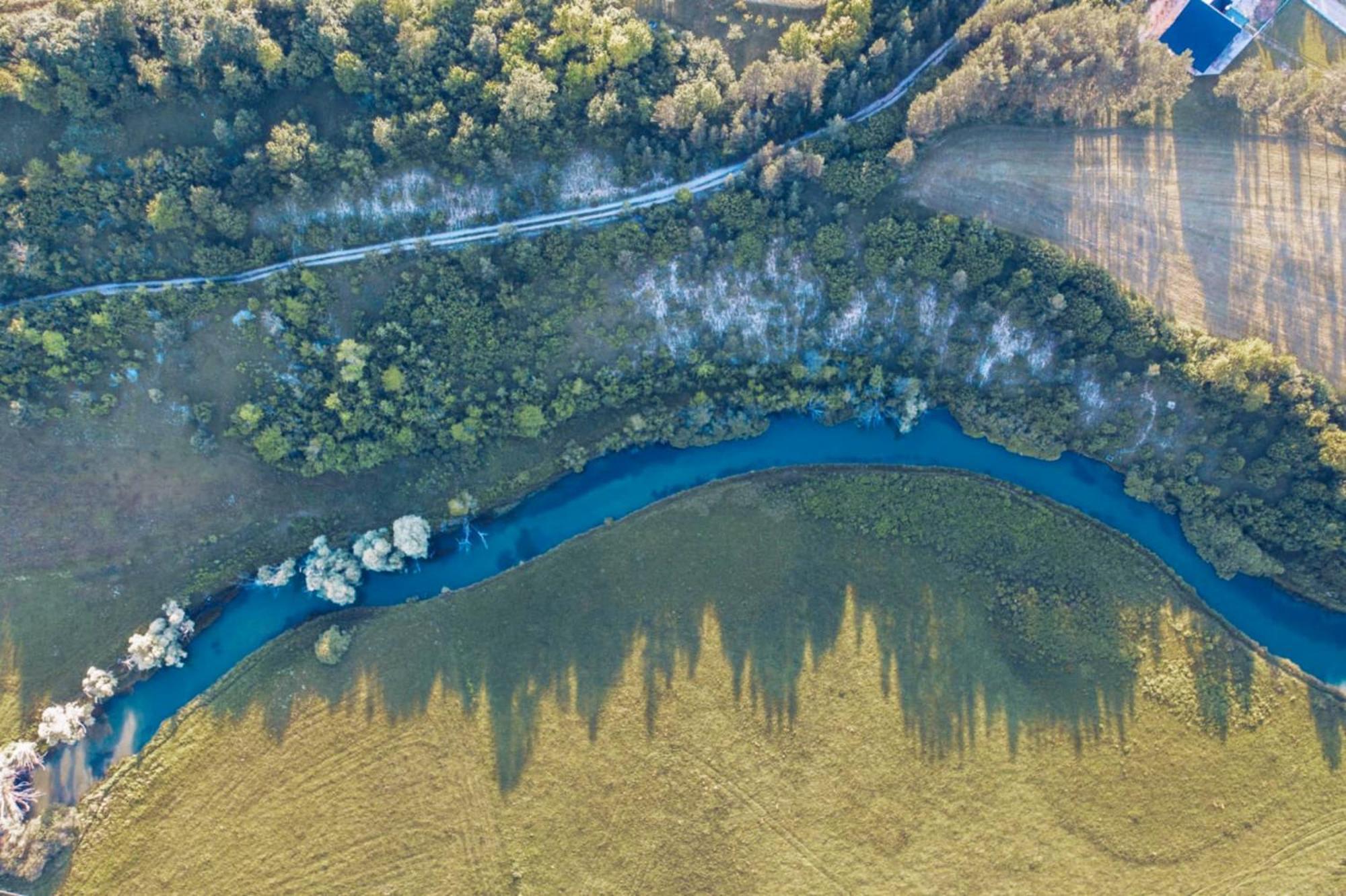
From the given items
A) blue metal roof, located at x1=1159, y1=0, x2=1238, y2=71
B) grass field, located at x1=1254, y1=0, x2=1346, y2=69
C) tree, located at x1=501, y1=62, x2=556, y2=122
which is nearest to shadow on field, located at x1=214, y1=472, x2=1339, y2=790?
tree, located at x1=501, y1=62, x2=556, y2=122

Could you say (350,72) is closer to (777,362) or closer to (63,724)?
(777,362)

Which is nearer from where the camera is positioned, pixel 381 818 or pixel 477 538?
pixel 381 818

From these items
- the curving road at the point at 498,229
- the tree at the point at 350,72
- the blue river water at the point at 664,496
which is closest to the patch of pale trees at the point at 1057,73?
the curving road at the point at 498,229

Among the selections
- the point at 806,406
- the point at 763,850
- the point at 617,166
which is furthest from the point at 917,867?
the point at 617,166

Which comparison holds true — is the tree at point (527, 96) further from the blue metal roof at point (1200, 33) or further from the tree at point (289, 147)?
the blue metal roof at point (1200, 33)

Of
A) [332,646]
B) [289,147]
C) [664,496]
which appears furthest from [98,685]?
[664,496]

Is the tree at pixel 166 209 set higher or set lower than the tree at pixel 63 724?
higher

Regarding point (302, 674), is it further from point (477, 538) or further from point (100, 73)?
point (100, 73)
